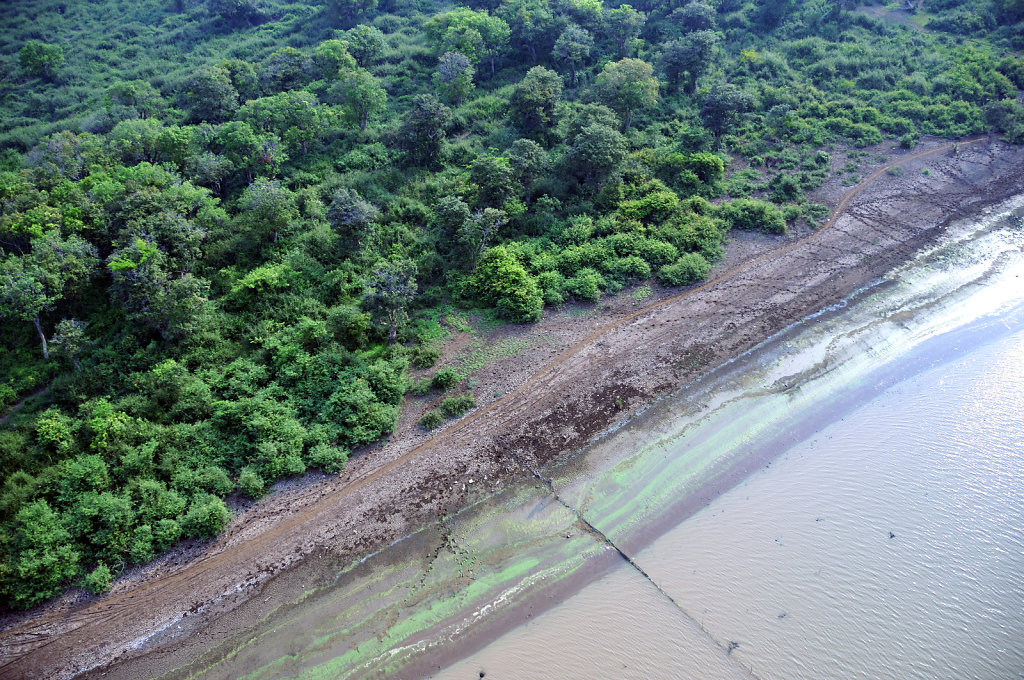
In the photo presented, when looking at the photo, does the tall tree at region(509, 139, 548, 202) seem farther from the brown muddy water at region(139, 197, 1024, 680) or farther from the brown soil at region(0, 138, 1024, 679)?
the brown muddy water at region(139, 197, 1024, 680)

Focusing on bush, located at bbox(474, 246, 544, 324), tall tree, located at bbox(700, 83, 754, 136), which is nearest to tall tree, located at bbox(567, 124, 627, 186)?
bush, located at bbox(474, 246, 544, 324)

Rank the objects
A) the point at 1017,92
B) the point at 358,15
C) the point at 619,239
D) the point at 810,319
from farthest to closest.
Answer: the point at 358,15, the point at 1017,92, the point at 619,239, the point at 810,319

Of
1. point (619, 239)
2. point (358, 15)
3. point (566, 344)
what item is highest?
point (358, 15)

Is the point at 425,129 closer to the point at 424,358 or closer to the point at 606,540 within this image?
the point at 424,358

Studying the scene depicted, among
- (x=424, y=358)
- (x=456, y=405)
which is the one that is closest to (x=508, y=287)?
(x=424, y=358)

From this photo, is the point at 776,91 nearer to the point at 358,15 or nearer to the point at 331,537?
the point at 358,15

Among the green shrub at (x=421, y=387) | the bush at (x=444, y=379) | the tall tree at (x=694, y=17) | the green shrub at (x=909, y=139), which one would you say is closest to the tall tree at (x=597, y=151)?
the bush at (x=444, y=379)

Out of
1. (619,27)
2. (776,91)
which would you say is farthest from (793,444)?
(619,27)
